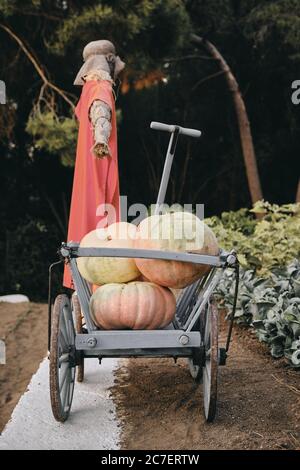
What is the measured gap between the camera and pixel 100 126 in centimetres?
376

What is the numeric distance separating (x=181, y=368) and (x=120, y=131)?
593 cm

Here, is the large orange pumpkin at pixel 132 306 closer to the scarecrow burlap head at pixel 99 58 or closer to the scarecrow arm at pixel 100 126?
the scarecrow arm at pixel 100 126

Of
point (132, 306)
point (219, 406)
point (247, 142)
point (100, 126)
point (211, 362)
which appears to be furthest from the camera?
point (247, 142)

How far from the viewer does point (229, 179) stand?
9.33 m

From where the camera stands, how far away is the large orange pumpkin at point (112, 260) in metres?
2.83

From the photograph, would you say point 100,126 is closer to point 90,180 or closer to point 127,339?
point 90,180

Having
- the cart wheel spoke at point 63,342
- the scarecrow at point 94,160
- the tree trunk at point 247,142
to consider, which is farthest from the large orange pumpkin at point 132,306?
the tree trunk at point 247,142

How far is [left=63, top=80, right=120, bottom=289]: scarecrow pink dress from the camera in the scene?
3.95 meters

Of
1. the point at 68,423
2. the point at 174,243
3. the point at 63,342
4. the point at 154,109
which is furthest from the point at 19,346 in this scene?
the point at 154,109

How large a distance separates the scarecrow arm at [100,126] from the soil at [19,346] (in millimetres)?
1456

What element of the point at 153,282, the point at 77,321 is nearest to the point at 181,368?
the point at 77,321

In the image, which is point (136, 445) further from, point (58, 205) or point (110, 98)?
point (58, 205)

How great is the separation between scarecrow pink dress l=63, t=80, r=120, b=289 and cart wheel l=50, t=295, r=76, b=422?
1138mm

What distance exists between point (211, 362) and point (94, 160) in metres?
1.83
